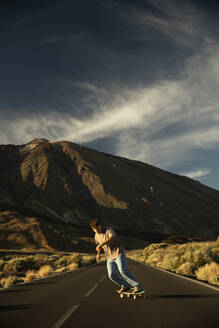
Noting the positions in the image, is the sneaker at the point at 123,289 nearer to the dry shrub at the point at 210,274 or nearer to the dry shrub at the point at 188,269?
the dry shrub at the point at 210,274

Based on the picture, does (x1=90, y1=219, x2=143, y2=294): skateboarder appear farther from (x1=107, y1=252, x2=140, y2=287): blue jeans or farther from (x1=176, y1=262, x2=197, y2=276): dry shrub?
(x1=176, y1=262, x2=197, y2=276): dry shrub

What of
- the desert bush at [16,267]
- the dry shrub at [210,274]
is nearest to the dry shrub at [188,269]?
the dry shrub at [210,274]

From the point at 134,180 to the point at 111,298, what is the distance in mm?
128426

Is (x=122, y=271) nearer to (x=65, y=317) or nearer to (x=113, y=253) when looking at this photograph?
(x=113, y=253)

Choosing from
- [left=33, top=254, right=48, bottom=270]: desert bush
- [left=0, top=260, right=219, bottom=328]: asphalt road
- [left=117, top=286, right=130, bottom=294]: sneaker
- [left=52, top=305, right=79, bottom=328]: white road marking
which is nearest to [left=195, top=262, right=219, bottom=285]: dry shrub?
[left=0, top=260, right=219, bottom=328]: asphalt road

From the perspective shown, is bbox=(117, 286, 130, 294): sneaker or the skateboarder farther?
bbox=(117, 286, 130, 294): sneaker

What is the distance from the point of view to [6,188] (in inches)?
4737

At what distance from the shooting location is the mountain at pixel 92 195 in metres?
107

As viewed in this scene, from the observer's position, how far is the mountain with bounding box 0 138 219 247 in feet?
351

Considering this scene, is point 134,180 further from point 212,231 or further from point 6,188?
point 6,188

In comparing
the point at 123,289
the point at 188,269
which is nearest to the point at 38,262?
the point at 188,269

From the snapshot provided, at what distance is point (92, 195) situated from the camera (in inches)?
4781

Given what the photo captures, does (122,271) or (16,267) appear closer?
(122,271)

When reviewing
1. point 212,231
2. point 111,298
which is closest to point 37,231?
point 212,231
